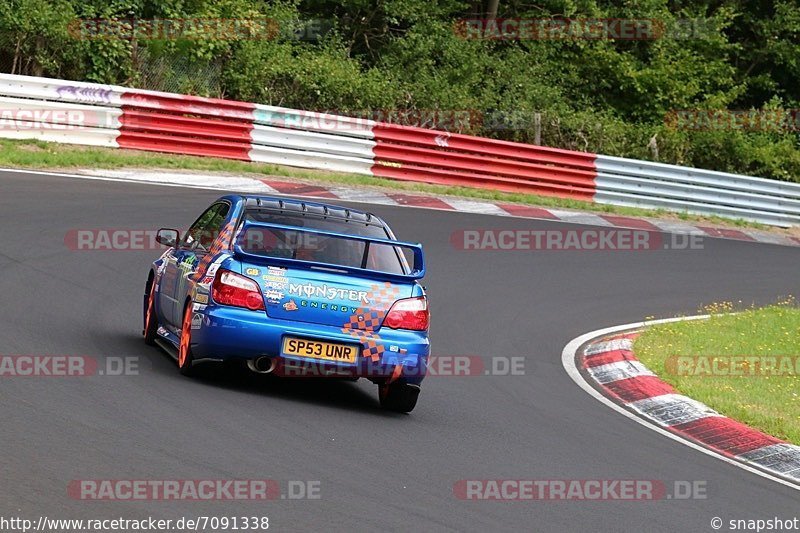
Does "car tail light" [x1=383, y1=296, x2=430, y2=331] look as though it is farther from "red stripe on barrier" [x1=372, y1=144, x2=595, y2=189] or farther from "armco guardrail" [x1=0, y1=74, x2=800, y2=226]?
"red stripe on barrier" [x1=372, y1=144, x2=595, y2=189]

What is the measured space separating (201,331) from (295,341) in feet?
2.13

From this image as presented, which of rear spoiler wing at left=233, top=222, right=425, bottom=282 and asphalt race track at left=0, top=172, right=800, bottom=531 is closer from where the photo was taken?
asphalt race track at left=0, top=172, right=800, bottom=531

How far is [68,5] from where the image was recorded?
23.5 metres

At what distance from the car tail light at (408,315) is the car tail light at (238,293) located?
3.02 feet

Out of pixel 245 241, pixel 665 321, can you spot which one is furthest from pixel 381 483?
pixel 665 321

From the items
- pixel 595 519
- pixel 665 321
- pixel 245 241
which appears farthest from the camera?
pixel 665 321

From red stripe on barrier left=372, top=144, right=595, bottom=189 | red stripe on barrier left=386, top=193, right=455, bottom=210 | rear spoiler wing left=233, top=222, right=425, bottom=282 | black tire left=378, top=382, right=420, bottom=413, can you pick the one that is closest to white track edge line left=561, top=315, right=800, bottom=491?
black tire left=378, top=382, right=420, bottom=413

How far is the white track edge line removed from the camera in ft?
29.7

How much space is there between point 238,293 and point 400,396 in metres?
1.40

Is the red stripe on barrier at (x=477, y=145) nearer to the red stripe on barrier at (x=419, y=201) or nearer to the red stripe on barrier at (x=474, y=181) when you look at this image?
the red stripe on barrier at (x=474, y=181)

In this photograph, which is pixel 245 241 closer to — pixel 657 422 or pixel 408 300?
pixel 408 300

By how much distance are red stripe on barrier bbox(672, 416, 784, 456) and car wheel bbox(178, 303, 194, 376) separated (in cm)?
382

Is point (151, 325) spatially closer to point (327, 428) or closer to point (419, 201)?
point (327, 428)

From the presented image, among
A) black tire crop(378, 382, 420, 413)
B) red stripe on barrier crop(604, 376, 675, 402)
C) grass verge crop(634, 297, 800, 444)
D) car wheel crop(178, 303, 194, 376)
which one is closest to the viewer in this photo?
car wheel crop(178, 303, 194, 376)
